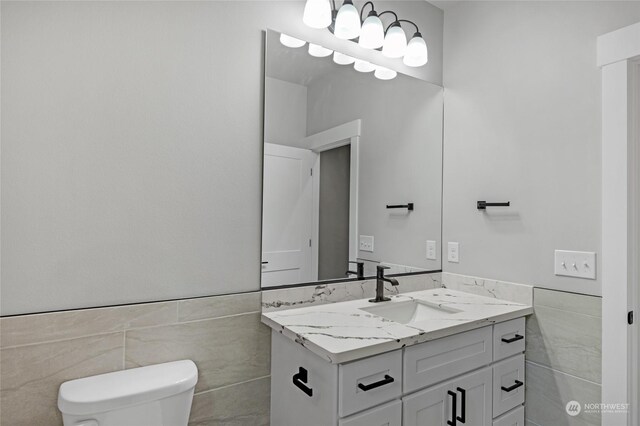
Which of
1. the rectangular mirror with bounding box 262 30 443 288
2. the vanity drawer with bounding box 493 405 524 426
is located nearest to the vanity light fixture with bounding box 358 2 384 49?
the rectangular mirror with bounding box 262 30 443 288

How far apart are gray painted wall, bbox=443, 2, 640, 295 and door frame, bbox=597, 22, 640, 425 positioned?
49 mm

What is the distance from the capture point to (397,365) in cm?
127

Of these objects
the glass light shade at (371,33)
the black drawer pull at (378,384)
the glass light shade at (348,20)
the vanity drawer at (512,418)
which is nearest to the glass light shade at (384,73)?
the glass light shade at (371,33)

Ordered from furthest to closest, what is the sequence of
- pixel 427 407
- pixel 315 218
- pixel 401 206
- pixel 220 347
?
pixel 401 206
pixel 315 218
pixel 220 347
pixel 427 407

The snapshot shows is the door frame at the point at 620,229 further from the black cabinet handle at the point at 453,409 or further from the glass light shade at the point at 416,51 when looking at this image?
the glass light shade at the point at 416,51

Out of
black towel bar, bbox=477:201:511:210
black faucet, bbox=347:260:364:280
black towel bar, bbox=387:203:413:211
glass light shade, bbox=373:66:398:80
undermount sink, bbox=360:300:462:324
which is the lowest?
undermount sink, bbox=360:300:462:324

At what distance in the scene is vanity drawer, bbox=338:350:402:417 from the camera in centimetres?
115

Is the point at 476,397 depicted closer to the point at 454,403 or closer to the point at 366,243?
the point at 454,403

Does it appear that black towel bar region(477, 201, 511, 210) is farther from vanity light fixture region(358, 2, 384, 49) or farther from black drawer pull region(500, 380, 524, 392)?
vanity light fixture region(358, 2, 384, 49)

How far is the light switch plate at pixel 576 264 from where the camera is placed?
5.06 feet

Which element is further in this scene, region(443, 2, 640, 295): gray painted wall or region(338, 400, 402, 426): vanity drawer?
region(443, 2, 640, 295): gray painted wall

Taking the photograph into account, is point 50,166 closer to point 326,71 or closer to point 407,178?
point 326,71

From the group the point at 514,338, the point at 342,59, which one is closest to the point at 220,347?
the point at 514,338
